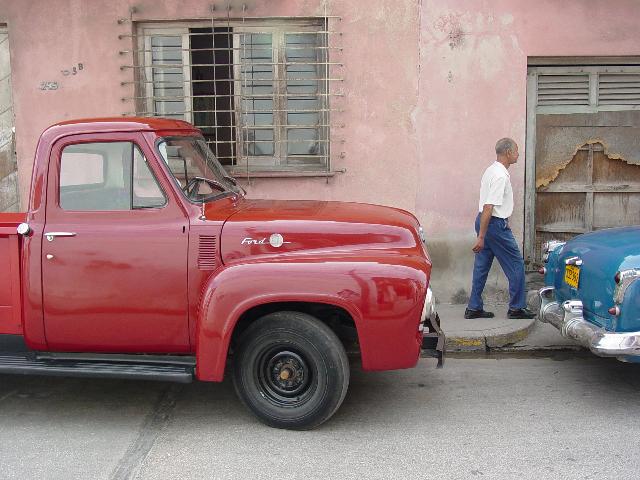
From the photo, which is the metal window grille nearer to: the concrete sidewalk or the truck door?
the concrete sidewalk

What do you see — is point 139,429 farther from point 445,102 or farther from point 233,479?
point 445,102

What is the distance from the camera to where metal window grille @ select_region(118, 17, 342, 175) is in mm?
7551

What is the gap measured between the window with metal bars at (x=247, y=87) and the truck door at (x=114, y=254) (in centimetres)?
302

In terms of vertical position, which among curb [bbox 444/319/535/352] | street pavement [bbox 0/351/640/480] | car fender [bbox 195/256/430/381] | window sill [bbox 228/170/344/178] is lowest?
street pavement [bbox 0/351/640/480]

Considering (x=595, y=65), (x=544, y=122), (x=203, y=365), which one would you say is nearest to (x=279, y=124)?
(x=544, y=122)

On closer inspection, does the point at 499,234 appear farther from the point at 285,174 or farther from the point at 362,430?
the point at 362,430

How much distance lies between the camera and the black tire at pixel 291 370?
14.0ft

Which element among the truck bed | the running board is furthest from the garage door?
the truck bed

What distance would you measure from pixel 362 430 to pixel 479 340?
2.24 meters

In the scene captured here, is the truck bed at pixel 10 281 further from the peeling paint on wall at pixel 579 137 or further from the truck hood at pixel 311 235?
the peeling paint on wall at pixel 579 137

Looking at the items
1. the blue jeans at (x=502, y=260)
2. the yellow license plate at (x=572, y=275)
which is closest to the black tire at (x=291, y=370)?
the yellow license plate at (x=572, y=275)

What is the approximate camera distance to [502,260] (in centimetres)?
663

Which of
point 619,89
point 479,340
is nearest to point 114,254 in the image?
point 479,340

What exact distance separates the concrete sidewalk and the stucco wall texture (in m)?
0.99
